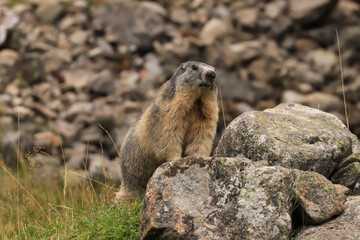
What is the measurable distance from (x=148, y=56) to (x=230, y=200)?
16.7 metres

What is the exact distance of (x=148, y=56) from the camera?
2123 centimetres

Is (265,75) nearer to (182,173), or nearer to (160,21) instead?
(160,21)

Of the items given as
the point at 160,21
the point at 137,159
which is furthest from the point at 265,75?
the point at 137,159

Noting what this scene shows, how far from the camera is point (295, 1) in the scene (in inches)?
902

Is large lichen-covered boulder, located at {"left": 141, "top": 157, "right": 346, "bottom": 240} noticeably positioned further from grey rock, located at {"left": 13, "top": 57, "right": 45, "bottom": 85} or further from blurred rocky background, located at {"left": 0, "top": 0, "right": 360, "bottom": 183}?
grey rock, located at {"left": 13, "top": 57, "right": 45, "bottom": 85}

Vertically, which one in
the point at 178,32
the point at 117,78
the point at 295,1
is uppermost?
the point at 295,1

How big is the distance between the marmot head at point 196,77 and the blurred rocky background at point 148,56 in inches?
401

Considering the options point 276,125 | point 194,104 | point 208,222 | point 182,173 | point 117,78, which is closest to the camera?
point 208,222

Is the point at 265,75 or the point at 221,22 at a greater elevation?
the point at 221,22

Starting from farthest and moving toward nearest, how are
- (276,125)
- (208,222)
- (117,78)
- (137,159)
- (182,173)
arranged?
(117,78) < (137,159) < (276,125) < (182,173) < (208,222)

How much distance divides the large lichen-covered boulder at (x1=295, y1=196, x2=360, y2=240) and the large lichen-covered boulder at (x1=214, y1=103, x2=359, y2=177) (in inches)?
27.7

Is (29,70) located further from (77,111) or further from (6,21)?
(6,21)

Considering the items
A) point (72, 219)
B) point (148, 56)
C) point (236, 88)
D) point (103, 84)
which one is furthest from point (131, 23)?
point (72, 219)

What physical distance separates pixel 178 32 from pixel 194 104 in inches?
646
